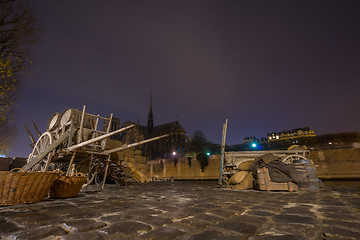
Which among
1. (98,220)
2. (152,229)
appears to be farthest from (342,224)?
(98,220)

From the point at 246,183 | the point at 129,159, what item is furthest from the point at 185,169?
the point at 246,183

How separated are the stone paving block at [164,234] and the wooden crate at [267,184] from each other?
5.78 m

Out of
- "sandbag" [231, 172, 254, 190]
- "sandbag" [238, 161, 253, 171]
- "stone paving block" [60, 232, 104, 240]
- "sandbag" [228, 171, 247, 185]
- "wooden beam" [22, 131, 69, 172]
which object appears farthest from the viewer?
"sandbag" [238, 161, 253, 171]

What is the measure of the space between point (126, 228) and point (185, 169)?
26.4 metres

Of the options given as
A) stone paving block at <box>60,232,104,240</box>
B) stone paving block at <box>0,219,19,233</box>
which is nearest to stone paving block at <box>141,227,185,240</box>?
stone paving block at <box>60,232,104,240</box>

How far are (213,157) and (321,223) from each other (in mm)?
23079

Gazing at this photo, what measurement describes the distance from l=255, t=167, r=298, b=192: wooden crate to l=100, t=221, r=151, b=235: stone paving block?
5.84 metres

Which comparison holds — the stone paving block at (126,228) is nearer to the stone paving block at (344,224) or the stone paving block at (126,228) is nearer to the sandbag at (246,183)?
the stone paving block at (344,224)

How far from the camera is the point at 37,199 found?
3486 millimetres

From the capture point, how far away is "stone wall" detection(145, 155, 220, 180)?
79.6 feet

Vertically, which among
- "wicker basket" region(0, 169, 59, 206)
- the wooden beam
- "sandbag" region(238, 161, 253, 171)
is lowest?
"wicker basket" region(0, 169, 59, 206)

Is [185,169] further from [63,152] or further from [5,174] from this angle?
[5,174]

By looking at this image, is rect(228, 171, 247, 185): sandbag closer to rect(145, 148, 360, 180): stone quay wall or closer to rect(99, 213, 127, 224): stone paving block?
rect(99, 213, 127, 224): stone paving block

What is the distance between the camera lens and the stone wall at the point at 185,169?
2426 centimetres
